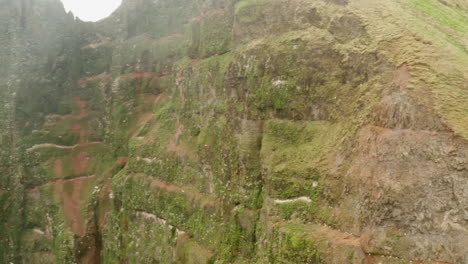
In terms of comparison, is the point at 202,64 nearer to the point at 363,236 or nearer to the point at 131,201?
the point at 131,201

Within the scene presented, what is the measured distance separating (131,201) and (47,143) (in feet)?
25.3

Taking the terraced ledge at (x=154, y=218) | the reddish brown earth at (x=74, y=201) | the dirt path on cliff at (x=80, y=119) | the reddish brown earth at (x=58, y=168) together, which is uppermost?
the dirt path on cliff at (x=80, y=119)

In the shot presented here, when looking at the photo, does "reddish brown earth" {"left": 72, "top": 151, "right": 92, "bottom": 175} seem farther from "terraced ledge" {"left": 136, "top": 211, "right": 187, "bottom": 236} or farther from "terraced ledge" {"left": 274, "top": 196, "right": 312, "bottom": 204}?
"terraced ledge" {"left": 274, "top": 196, "right": 312, "bottom": 204}

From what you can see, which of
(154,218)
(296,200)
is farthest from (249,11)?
(154,218)

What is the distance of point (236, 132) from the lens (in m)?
15.6

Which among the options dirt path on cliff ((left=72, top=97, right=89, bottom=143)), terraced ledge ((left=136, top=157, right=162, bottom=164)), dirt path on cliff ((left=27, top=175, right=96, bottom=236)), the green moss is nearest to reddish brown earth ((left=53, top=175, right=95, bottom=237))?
dirt path on cliff ((left=27, top=175, right=96, bottom=236))

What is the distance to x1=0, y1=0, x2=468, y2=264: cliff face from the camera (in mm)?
10164

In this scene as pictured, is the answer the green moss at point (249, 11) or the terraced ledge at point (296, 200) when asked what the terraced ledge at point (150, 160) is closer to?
the green moss at point (249, 11)

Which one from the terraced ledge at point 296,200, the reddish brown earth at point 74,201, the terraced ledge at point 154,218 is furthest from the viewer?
the reddish brown earth at point 74,201

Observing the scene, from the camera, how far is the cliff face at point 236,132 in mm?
10164

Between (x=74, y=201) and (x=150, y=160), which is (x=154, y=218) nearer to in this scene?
(x=150, y=160)

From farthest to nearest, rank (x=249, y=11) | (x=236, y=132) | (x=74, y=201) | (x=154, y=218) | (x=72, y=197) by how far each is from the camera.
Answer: (x=72, y=197) < (x=74, y=201) < (x=154, y=218) < (x=249, y=11) < (x=236, y=132)

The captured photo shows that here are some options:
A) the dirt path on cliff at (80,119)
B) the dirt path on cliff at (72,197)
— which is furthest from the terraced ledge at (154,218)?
the dirt path on cliff at (80,119)

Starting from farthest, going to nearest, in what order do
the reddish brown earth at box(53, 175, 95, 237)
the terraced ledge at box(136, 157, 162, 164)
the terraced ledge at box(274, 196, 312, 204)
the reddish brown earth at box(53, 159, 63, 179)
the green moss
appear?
the reddish brown earth at box(53, 159, 63, 179) < the reddish brown earth at box(53, 175, 95, 237) < the terraced ledge at box(136, 157, 162, 164) < the green moss < the terraced ledge at box(274, 196, 312, 204)
